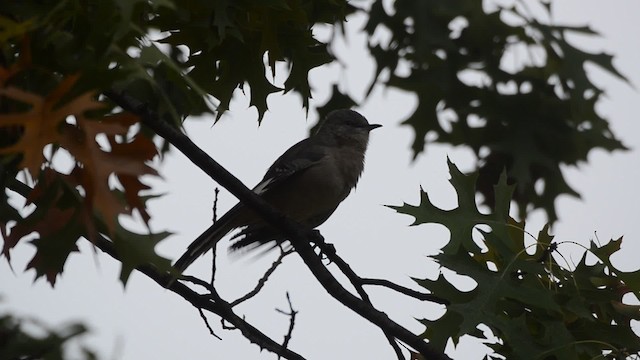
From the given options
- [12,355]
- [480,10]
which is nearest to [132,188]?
[12,355]

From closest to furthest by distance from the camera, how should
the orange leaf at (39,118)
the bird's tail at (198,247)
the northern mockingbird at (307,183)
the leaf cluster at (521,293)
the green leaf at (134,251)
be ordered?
1. the orange leaf at (39,118)
2. the green leaf at (134,251)
3. the leaf cluster at (521,293)
4. the bird's tail at (198,247)
5. the northern mockingbird at (307,183)

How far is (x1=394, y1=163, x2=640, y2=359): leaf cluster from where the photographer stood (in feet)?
13.6

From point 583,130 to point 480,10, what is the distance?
4.73ft

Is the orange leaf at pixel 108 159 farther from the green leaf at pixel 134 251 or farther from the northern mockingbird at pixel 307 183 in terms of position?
the northern mockingbird at pixel 307 183

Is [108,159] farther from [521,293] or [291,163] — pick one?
[291,163]

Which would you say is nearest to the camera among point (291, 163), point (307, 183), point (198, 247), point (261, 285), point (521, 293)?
point (521, 293)

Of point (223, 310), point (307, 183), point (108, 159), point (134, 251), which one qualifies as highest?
point (307, 183)

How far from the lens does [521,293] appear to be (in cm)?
420

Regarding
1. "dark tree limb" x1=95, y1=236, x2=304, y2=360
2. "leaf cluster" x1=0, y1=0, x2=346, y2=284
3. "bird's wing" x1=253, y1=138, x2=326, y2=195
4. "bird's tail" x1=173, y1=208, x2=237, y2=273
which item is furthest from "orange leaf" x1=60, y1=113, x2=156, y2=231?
"bird's wing" x1=253, y1=138, x2=326, y2=195

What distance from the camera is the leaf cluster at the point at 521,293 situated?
4.16 m

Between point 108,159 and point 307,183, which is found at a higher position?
point 307,183

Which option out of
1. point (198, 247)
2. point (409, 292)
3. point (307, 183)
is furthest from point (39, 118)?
point (307, 183)

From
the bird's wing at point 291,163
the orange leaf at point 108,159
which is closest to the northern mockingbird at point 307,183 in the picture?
the bird's wing at point 291,163

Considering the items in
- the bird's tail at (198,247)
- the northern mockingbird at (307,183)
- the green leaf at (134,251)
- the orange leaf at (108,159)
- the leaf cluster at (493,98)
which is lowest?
the orange leaf at (108,159)
